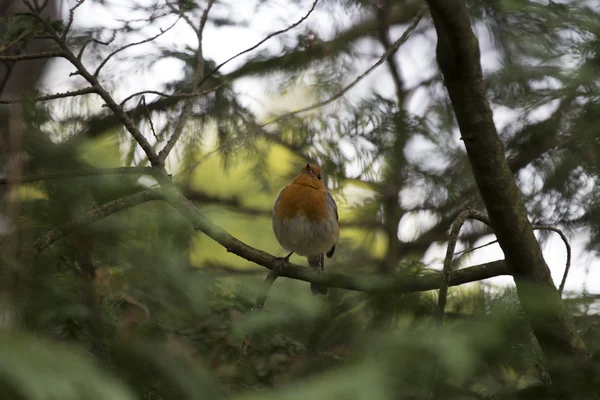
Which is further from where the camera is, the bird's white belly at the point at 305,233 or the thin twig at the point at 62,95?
the bird's white belly at the point at 305,233

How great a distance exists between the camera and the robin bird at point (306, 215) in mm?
4387

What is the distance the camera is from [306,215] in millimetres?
4434

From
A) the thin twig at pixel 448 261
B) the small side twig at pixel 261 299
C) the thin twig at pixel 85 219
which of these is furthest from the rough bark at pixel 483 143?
the thin twig at pixel 85 219

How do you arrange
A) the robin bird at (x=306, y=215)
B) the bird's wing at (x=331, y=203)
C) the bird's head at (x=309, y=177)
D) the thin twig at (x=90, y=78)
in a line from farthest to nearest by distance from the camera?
the bird's wing at (x=331, y=203), the robin bird at (x=306, y=215), the bird's head at (x=309, y=177), the thin twig at (x=90, y=78)

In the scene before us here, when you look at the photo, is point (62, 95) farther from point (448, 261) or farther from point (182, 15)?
point (448, 261)

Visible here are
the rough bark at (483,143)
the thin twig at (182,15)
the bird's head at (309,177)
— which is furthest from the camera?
the bird's head at (309,177)

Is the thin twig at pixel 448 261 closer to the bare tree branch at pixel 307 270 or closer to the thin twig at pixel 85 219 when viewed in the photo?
the bare tree branch at pixel 307 270

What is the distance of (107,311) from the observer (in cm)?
198

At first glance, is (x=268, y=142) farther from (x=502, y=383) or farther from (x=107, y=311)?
(x=502, y=383)

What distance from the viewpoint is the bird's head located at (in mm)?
4277

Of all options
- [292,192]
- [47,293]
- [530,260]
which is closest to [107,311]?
[47,293]

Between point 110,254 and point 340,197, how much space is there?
97.2 inches

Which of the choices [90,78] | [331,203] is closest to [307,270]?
[90,78]

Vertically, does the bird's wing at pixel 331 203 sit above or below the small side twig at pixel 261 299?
above
